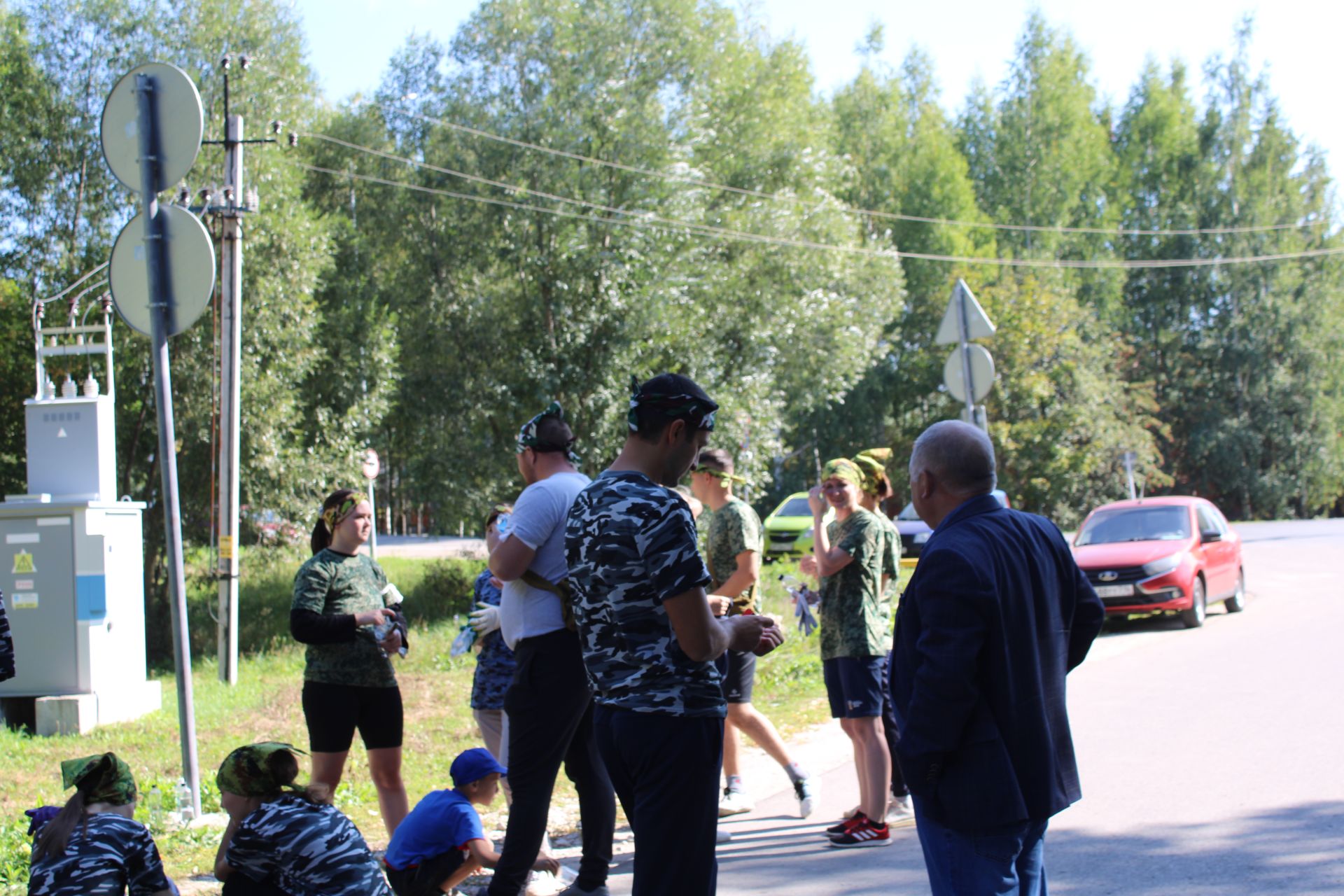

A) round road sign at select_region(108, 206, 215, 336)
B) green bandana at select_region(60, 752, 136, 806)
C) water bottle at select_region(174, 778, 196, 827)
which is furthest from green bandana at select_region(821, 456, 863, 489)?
water bottle at select_region(174, 778, 196, 827)

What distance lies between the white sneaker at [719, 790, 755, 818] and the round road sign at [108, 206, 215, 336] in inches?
148

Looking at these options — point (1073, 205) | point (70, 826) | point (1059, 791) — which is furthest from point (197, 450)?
point (1073, 205)

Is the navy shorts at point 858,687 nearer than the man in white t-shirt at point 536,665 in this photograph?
No

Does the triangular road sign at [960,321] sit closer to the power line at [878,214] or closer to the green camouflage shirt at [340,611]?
the green camouflage shirt at [340,611]

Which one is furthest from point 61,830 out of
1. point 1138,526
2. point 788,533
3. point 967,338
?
point 788,533

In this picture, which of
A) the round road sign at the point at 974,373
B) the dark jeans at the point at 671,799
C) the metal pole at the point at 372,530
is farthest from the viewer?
the round road sign at the point at 974,373

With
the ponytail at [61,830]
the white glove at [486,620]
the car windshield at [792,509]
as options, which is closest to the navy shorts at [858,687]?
the white glove at [486,620]

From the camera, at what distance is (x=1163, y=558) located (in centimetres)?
1398

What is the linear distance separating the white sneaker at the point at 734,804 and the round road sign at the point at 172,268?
3.77m

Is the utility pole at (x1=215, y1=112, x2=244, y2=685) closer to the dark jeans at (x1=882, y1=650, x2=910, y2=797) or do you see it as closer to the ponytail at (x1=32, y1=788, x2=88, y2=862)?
the dark jeans at (x1=882, y1=650, x2=910, y2=797)

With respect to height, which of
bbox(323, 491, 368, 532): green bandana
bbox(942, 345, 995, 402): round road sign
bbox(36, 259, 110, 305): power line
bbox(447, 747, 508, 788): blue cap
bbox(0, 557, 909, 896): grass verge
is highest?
bbox(36, 259, 110, 305): power line

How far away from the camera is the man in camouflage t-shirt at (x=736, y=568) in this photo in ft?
19.3

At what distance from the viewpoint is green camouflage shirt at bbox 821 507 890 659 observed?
228 inches

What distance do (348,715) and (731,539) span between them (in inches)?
79.7
